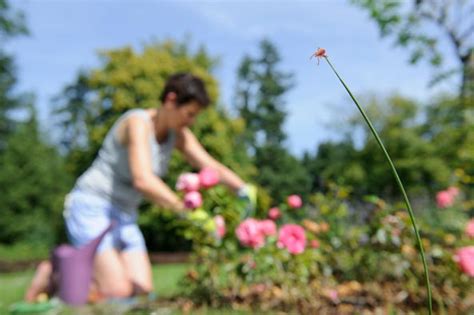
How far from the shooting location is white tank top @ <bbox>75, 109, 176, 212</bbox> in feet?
10.6

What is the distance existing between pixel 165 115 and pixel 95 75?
15223 mm

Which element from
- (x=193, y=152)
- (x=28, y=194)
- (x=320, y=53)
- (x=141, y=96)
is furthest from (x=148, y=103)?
(x=320, y=53)

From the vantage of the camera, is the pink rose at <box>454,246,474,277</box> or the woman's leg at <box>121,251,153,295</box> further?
the woman's leg at <box>121,251,153,295</box>

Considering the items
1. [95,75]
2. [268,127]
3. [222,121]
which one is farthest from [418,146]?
[95,75]

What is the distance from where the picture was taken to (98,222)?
3.23 metres

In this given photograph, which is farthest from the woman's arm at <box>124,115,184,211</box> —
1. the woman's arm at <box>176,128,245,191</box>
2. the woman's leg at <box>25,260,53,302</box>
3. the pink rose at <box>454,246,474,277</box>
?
the pink rose at <box>454,246,474,277</box>

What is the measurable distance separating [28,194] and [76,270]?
53.6 feet

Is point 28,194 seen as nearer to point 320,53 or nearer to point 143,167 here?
point 143,167

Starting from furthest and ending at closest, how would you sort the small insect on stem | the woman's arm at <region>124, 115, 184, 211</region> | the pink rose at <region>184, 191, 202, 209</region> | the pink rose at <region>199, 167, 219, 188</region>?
the pink rose at <region>199, 167, 219, 188</region> → the pink rose at <region>184, 191, 202, 209</region> → the woman's arm at <region>124, 115, 184, 211</region> → the small insect on stem

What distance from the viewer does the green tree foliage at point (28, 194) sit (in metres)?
17.5

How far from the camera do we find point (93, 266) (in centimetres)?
321

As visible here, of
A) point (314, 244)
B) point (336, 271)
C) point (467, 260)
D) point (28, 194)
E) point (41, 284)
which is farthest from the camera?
point (28, 194)

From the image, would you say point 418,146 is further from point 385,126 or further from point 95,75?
point 95,75

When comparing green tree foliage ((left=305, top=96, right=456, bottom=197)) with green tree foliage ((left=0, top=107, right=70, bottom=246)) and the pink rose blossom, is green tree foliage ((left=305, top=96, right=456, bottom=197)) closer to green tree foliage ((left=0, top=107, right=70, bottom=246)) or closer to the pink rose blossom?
green tree foliage ((left=0, top=107, right=70, bottom=246))
